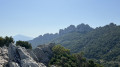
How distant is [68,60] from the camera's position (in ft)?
188

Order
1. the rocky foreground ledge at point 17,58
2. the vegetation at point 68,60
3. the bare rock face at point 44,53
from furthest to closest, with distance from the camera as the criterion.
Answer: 1. the bare rock face at point 44,53
2. the vegetation at point 68,60
3. the rocky foreground ledge at point 17,58

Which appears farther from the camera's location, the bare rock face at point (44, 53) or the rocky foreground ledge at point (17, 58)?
the bare rock face at point (44, 53)

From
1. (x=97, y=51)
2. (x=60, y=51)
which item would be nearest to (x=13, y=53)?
(x=60, y=51)

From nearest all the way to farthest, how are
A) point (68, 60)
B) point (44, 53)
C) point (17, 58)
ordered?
point (17, 58) → point (68, 60) → point (44, 53)

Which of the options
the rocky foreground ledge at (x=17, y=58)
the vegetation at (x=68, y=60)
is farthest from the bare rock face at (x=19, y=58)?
the vegetation at (x=68, y=60)

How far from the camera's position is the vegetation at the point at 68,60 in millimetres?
52231

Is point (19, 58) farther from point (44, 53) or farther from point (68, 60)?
point (44, 53)

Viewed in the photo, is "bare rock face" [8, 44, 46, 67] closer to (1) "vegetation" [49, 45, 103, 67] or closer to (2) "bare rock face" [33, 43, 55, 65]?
(1) "vegetation" [49, 45, 103, 67]

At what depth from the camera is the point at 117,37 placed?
158 m

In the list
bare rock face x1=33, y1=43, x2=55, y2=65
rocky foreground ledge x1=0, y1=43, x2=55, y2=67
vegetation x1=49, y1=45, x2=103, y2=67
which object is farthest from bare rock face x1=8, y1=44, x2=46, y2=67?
bare rock face x1=33, y1=43, x2=55, y2=65

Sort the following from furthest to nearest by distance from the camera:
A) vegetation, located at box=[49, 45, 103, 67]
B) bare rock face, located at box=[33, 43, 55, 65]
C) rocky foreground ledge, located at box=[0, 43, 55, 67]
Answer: bare rock face, located at box=[33, 43, 55, 65] → vegetation, located at box=[49, 45, 103, 67] → rocky foreground ledge, located at box=[0, 43, 55, 67]

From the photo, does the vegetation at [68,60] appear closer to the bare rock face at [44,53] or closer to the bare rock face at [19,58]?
the bare rock face at [44,53]

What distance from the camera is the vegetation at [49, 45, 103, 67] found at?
5223 cm

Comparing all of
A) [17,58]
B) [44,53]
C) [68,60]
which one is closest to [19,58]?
[17,58]
